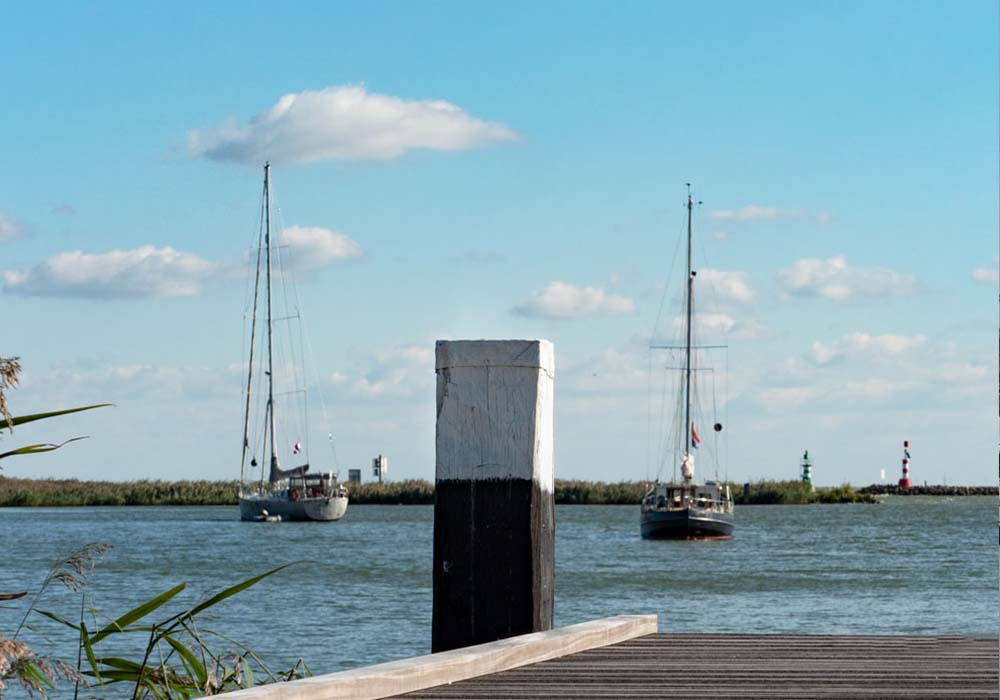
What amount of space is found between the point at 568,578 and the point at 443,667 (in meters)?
32.0

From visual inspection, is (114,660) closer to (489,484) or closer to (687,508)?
(489,484)

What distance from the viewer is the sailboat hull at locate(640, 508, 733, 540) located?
158ft

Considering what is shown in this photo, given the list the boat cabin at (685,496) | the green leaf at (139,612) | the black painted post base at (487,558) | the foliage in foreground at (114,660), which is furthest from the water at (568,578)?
the black painted post base at (487,558)

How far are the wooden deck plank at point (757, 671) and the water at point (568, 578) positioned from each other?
3.03 metres

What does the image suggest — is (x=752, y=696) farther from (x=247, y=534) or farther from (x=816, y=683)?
(x=247, y=534)

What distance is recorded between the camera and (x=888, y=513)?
277 feet

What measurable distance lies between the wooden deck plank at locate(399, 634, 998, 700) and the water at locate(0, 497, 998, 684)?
303 centimetres

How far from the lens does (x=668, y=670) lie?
179 inches

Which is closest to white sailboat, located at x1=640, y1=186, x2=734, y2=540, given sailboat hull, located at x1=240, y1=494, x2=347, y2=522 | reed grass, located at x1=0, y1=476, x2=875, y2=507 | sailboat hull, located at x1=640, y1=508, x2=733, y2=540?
sailboat hull, located at x1=640, y1=508, x2=733, y2=540

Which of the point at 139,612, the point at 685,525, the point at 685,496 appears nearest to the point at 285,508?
the point at 685,496

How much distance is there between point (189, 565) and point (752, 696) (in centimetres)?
3832

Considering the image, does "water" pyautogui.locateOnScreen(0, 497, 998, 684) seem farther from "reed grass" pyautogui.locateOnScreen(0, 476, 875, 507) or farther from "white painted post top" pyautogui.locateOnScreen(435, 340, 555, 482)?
"reed grass" pyautogui.locateOnScreen(0, 476, 875, 507)

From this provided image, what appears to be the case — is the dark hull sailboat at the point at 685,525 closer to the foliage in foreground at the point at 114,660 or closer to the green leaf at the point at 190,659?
the foliage in foreground at the point at 114,660

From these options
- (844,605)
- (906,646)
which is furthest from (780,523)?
(906,646)
